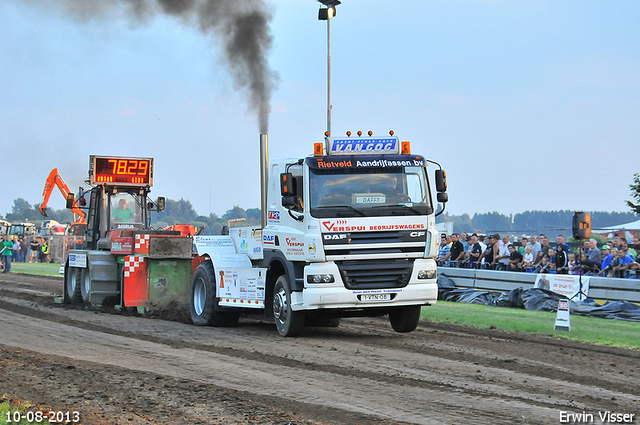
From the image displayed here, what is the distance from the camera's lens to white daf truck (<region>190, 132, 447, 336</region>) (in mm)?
10859

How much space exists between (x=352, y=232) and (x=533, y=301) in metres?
7.36

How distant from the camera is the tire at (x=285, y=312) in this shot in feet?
37.2

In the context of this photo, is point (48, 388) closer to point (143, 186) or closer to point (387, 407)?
point (387, 407)

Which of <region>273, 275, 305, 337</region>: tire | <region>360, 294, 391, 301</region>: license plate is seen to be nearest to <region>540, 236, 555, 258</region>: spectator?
<region>360, 294, 391, 301</region>: license plate

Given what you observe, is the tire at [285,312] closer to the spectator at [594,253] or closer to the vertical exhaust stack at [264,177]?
the vertical exhaust stack at [264,177]

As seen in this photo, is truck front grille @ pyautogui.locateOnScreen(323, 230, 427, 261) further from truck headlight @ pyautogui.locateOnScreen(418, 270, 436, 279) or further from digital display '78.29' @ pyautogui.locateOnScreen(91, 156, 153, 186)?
digital display '78.29' @ pyautogui.locateOnScreen(91, 156, 153, 186)

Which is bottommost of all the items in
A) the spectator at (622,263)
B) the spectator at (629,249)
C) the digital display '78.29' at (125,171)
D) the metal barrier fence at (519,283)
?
the metal barrier fence at (519,283)

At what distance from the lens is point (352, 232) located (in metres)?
10.9

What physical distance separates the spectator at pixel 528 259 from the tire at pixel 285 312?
952cm

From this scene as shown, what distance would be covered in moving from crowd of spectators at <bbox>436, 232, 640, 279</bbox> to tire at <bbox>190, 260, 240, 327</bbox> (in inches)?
300

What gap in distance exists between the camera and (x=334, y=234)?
Result: 10828 millimetres

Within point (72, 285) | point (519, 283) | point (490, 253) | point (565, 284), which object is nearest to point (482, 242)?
point (490, 253)

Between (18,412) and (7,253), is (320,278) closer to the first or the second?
(18,412)

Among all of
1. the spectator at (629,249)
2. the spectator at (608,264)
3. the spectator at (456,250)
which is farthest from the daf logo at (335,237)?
the spectator at (456,250)
